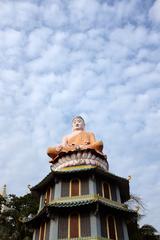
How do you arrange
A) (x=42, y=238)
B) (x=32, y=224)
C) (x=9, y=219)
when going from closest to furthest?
(x=42, y=238)
(x=32, y=224)
(x=9, y=219)

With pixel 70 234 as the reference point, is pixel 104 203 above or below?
Result: above

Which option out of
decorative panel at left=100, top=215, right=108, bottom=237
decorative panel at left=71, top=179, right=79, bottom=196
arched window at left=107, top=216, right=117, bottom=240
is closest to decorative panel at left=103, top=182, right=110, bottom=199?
arched window at left=107, top=216, right=117, bottom=240

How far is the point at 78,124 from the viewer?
30000 mm

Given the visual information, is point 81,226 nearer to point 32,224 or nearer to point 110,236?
point 110,236

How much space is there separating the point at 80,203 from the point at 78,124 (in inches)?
440

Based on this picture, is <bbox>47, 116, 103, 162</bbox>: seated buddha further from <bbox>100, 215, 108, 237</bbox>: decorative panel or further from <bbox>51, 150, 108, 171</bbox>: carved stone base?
<bbox>100, 215, 108, 237</bbox>: decorative panel

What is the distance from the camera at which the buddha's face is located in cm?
2978

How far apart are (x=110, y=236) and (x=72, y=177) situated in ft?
16.4

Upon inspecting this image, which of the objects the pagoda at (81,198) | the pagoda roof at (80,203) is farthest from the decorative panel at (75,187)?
the pagoda roof at (80,203)

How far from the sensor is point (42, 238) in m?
21.0

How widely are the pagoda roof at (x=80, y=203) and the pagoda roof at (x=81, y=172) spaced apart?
1836mm

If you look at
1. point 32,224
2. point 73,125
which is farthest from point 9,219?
point 73,125

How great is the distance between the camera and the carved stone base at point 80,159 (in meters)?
23.9

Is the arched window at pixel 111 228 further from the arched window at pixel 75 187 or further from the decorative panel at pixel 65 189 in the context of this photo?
the decorative panel at pixel 65 189
